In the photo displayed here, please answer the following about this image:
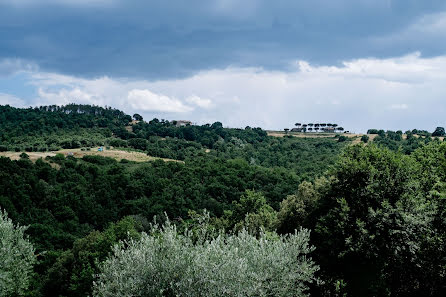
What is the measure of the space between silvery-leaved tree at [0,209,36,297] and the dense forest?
93 millimetres

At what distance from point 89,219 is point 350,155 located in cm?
4995

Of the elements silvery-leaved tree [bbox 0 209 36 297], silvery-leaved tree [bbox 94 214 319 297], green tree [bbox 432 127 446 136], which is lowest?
silvery-leaved tree [bbox 0 209 36 297]

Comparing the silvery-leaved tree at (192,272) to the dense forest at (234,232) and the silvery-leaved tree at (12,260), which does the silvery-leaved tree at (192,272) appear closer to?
the dense forest at (234,232)

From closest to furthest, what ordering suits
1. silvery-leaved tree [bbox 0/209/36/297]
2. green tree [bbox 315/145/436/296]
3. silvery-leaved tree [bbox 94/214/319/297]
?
1. silvery-leaved tree [bbox 94/214/319/297]
2. green tree [bbox 315/145/436/296]
3. silvery-leaved tree [bbox 0/209/36/297]

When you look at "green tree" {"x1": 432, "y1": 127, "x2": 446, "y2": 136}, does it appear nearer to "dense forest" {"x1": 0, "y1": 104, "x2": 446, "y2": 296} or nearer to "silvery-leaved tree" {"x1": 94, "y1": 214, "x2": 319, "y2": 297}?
"dense forest" {"x1": 0, "y1": 104, "x2": 446, "y2": 296}

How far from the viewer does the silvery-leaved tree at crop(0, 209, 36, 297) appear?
77.4ft

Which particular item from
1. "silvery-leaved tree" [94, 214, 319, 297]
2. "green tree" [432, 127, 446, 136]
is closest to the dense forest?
"silvery-leaved tree" [94, 214, 319, 297]

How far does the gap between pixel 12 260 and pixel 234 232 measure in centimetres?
1556

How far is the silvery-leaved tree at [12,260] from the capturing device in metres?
23.6

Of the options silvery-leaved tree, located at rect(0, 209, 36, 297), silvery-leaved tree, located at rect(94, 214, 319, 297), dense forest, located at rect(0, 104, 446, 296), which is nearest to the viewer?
silvery-leaved tree, located at rect(94, 214, 319, 297)

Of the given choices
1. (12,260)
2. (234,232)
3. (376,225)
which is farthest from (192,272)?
(12,260)

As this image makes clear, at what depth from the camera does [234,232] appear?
88.7 ft

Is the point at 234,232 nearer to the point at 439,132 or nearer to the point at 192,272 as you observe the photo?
the point at 192,272

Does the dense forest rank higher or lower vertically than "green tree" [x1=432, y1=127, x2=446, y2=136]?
lower
